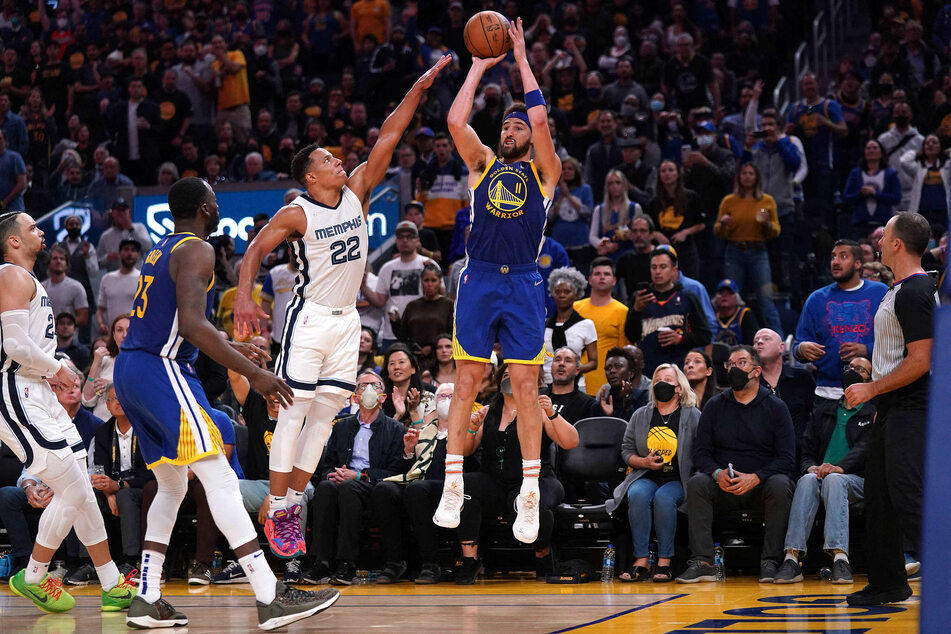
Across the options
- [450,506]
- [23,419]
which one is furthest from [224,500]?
[23,419]

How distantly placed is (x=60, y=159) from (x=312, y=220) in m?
11.0

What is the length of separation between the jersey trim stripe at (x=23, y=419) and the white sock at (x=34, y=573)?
2.70 ft

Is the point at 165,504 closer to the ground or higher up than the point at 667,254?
closer to the ground

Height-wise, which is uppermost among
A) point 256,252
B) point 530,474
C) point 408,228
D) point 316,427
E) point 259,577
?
point 408,228

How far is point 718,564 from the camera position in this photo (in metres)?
9.58

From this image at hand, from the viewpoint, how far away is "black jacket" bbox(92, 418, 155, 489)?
10664mm

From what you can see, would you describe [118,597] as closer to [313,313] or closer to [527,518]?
[313,313]

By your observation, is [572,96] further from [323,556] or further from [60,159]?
[323,556]

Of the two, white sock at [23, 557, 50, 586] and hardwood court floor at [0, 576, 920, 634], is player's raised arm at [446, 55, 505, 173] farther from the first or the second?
white sock at [23, 557, 50, 586]

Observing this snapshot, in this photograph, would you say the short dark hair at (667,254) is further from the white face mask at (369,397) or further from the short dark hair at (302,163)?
the short dark hair at (302,163)

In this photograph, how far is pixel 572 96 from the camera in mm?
17031

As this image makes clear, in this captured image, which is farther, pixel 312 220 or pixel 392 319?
pixel 392 319

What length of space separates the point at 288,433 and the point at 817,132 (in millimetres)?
9877

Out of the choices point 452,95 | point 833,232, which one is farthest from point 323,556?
point 452,95
